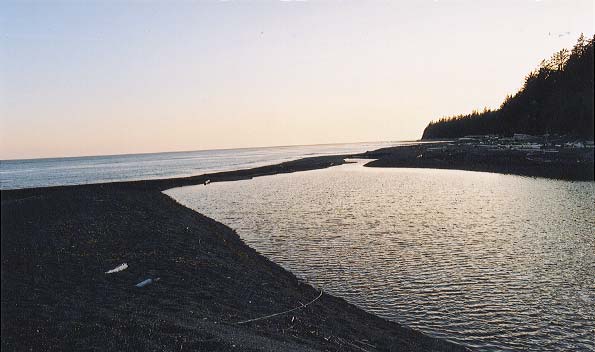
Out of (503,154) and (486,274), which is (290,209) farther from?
(503,154)

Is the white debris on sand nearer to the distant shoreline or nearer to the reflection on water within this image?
the reflection on water

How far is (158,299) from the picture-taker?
12.3 m

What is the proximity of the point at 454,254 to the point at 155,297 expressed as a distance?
1549cm

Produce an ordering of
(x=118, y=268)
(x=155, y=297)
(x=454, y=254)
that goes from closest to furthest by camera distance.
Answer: (x=155, y=297) < (x=118, y=268) < (x=454, y=254)

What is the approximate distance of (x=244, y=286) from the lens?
1505 centimetres

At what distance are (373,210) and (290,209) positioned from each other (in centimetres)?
787

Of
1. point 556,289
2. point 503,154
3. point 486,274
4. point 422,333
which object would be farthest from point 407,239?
point 503,154

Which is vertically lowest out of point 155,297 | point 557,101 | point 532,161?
point 155,297

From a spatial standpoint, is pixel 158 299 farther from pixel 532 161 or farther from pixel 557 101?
pixel 557 101

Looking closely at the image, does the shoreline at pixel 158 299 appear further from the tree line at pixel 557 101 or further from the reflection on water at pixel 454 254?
the tree line at pixel 557 101

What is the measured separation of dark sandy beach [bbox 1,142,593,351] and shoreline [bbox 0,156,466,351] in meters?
0.03

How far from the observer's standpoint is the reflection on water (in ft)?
42.8

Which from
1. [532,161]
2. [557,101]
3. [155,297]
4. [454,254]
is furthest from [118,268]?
[557,101]

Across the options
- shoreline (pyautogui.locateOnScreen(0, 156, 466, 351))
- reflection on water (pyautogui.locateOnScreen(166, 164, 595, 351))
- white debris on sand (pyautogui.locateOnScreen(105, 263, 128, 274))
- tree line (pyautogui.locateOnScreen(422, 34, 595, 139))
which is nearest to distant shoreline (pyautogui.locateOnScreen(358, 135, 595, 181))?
tree line (pyautogui.locateOnScreen(422, 34, 595, 139))
